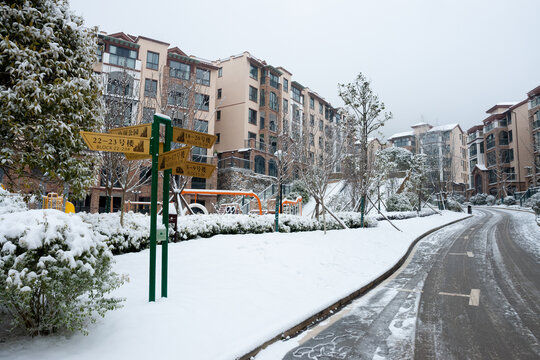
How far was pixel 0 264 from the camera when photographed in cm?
277

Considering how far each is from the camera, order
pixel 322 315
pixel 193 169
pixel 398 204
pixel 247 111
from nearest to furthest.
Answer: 1. pixel 193 169
2. pixel 322 315
3. pixel 398 204
4. pixel 247 111

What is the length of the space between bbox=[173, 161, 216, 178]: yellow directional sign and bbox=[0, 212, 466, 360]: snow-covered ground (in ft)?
5.94

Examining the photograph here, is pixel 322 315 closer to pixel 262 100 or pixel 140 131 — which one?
pixel 140 131

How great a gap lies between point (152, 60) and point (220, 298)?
106ft

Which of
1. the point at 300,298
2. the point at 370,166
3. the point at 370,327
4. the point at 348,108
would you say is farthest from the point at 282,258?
the point at 348,108

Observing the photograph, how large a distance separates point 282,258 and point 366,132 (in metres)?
11.8

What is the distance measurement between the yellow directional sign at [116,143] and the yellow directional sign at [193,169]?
558 mm

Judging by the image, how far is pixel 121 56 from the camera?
29562 mm

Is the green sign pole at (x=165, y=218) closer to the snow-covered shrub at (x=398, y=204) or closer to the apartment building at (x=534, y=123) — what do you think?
the snow-covered shrub at (x=398, y=204)

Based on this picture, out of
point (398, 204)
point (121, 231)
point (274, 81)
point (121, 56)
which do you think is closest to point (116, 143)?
point (121, 231)

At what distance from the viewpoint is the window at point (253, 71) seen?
3913 cm

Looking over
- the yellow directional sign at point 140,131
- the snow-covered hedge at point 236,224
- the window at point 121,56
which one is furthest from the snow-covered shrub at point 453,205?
the yellow directional sign at point 140,131

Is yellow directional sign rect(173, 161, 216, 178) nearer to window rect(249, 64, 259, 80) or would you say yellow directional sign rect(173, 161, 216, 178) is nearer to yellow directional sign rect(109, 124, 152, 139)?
yellow directional sign rect(109, 124, 152, 139)

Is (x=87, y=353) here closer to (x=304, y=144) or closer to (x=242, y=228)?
(x=242, y=228)
